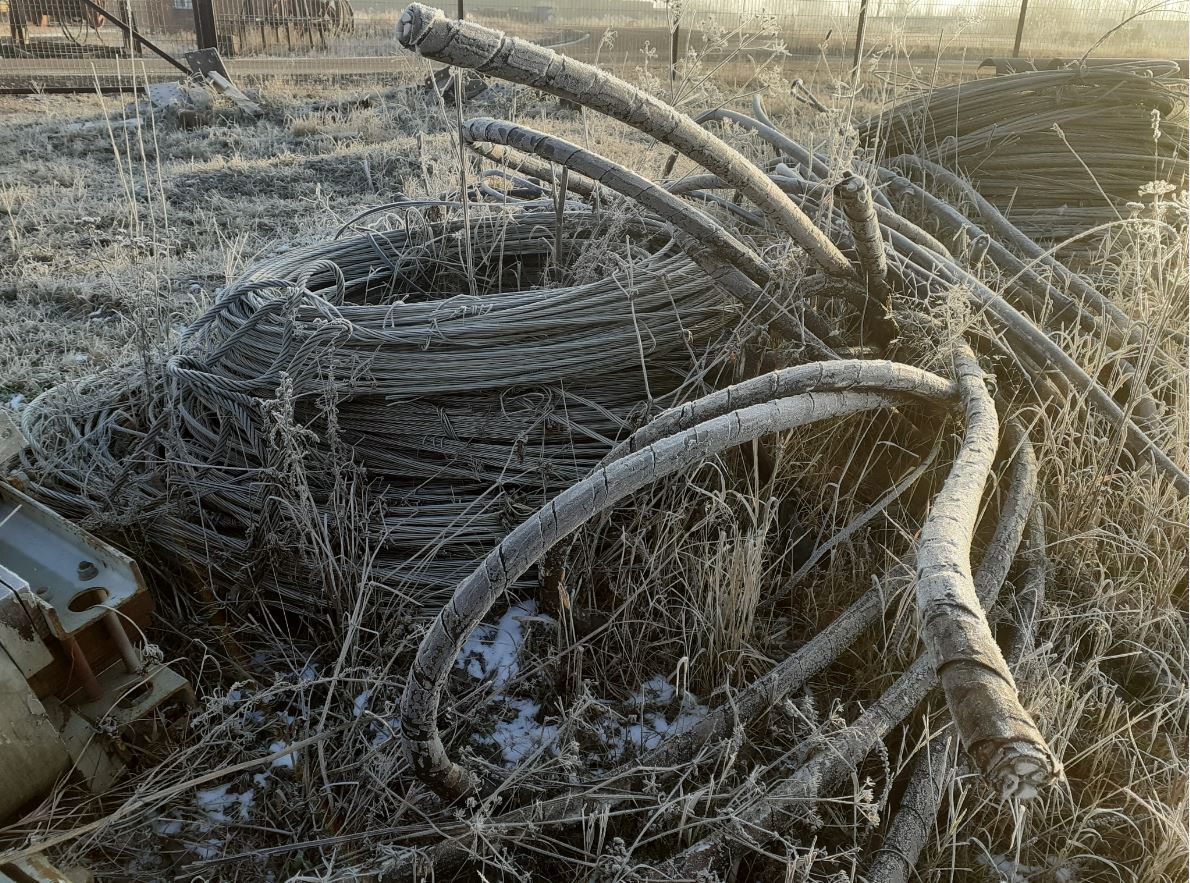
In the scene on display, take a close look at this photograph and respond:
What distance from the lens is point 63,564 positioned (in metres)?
1.95

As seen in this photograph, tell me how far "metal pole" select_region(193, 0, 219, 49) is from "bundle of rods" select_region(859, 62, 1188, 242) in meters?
11.5

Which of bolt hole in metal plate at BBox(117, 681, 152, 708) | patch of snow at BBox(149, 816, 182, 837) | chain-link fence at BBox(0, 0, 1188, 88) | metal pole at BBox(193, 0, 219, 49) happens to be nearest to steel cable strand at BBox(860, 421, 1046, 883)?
patch of snow at BBox(149, 816, 182, 837)

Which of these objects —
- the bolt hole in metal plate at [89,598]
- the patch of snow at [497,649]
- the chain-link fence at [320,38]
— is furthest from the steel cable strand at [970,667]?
the chain-link fence at [320,38]

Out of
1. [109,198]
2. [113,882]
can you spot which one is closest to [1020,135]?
[113,882]

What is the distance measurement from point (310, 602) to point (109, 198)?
583 centimetres

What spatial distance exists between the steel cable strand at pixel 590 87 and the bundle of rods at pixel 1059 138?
Result: 7.52 ft

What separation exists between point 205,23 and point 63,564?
13.1m

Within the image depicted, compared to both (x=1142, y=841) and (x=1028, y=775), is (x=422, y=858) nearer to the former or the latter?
(x=1028, y=775)

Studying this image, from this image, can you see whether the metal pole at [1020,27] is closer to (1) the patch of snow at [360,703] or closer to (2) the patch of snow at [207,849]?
(1) the patch of snow at [360,703]

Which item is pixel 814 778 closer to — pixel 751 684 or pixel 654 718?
pixel 751 684

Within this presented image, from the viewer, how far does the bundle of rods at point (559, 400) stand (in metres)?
1.62

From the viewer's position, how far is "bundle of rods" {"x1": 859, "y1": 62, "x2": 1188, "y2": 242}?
401cm

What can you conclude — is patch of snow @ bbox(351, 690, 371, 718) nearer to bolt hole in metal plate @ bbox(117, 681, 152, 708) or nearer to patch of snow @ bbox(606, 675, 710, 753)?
bolt hole in metal plate @ bbox(117, 681, 152, 708)

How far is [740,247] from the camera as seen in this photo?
2330 mm
